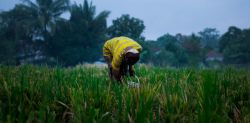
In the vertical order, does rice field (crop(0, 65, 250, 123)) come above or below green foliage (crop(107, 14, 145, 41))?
below

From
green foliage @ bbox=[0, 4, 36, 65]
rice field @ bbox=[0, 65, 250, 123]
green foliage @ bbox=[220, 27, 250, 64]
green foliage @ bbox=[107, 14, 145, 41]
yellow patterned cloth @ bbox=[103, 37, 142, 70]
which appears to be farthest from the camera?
green foliage @ bbox=[107, 14, 145, 41]

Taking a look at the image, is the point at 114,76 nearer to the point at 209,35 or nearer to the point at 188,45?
the point at 188,45

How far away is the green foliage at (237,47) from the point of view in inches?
1492

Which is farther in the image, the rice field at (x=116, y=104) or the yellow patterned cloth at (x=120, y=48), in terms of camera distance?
the yellow patterned cloth at (x=120, y=48)

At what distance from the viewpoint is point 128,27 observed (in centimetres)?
4300

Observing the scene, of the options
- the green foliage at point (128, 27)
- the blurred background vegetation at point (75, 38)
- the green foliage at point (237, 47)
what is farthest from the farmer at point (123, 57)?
the green foliage at point (128, 27)

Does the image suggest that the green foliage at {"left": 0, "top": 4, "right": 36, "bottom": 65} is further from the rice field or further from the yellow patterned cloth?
the rice field

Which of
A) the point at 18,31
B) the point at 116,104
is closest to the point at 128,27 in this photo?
the point at 18,31

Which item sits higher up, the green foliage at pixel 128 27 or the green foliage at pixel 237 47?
the green foliage at pixel 128 27

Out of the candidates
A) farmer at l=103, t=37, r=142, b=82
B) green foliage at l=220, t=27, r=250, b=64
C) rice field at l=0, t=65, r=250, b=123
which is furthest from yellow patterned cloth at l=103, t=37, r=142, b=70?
green foliage at l=220, t=27, r=250, b=64

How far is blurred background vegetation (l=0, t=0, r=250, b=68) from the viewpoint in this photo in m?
38.7

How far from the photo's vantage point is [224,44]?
43.3m

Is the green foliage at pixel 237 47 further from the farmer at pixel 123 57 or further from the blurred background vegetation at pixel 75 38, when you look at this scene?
the farmer at pixel 123 57

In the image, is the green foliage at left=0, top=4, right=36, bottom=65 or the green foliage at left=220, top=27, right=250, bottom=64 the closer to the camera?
the green foliage at left=220, top=27, right=250, bottom=64
